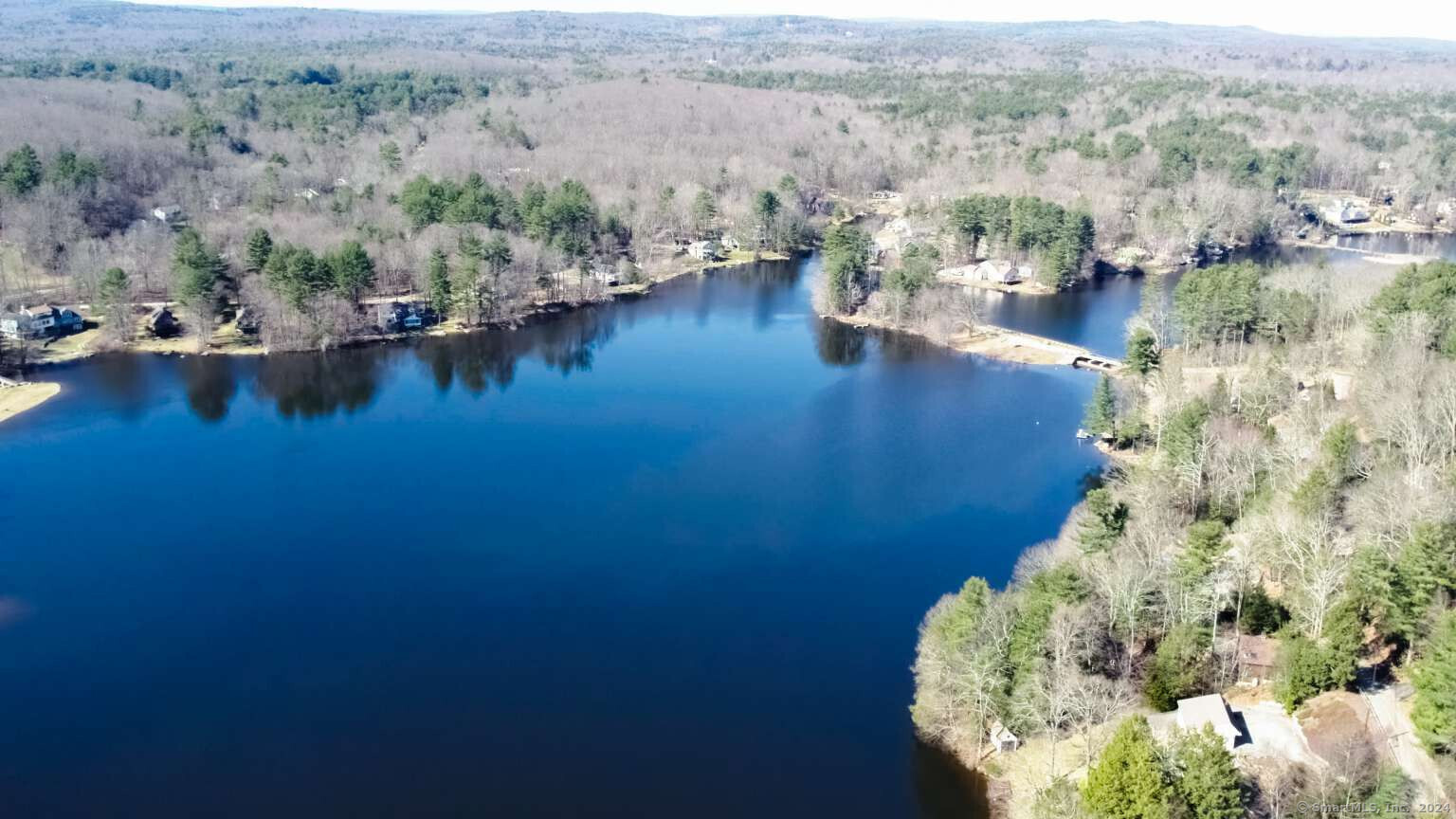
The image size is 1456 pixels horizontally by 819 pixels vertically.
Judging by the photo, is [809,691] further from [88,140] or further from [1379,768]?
[88,140]

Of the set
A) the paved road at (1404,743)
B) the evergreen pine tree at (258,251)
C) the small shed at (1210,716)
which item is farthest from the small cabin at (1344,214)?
the evergreen pine tree at (258,251)

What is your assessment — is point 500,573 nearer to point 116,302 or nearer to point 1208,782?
point 1208,782

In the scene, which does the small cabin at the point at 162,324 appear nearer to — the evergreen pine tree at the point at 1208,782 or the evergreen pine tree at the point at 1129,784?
the evergreen pine tree at the point at 1129,784

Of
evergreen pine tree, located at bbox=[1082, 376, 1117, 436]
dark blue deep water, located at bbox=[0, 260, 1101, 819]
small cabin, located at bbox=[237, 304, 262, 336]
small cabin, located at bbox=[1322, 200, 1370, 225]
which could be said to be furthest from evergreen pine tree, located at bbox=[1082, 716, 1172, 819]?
small cabin, located at bbox=[1322, 200, 1370, 225]

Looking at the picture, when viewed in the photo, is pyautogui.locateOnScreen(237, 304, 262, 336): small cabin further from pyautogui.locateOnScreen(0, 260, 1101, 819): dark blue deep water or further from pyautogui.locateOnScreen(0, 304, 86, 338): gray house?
pyautogui.locateOnScreen(0, 304, 86, 338): gray house

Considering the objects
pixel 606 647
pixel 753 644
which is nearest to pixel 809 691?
pixel 753 644
